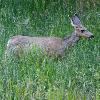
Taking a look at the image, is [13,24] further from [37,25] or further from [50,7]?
[50,7]

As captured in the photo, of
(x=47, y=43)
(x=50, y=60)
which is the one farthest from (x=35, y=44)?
(x=50, y=60)

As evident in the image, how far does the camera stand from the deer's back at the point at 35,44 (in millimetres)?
10875

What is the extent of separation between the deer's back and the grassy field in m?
0.23

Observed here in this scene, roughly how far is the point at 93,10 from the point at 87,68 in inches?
214

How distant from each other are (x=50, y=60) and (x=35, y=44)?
3.88ft

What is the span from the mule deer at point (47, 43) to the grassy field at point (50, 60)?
17 cm

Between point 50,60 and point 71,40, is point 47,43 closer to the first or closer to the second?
point 71,40

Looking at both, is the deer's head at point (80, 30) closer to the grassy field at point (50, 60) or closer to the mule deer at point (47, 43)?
the mule deer at point (47, 43)

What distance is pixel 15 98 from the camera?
761cm

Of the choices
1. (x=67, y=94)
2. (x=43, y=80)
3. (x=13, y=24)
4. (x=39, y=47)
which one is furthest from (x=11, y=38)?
(x=67, y=94)

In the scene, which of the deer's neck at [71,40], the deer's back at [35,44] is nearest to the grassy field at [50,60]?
the deer's neck at [71,40]

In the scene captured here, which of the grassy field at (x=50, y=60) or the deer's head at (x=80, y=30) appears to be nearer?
the grassy field at (x=50, y=60)

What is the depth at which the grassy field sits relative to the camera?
308 inches

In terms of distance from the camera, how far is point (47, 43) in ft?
37.2
